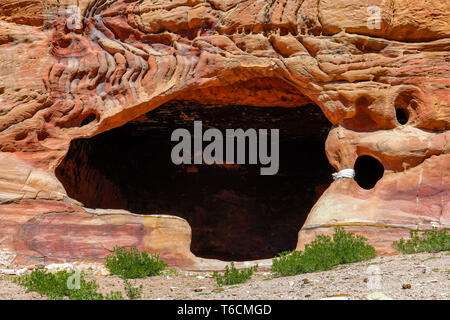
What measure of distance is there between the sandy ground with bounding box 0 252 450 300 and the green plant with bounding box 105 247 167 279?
105 millimetres

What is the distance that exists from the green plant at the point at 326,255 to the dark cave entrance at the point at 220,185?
14.1ft

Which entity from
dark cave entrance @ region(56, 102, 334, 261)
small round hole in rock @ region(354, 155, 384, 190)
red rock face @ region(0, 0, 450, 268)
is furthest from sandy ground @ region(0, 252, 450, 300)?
dark cave entrance @ region(56, 102, 334, 261)

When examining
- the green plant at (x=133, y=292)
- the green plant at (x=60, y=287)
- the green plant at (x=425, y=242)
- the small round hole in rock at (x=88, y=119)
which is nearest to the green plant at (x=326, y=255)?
the green plant at (x=425, y=242)

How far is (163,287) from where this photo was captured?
7020mm

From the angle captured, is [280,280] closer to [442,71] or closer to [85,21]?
[442,71]

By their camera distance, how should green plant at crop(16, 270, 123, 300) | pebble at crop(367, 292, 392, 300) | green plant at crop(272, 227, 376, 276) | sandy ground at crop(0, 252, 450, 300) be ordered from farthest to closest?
green plant at crop(272, 227, 376, 276) < green plant at crop(16, 270, 123, 300) < sandy ground at crop(0, 252, 450, 300) < pebble at crop(367, 292, 392, 300)

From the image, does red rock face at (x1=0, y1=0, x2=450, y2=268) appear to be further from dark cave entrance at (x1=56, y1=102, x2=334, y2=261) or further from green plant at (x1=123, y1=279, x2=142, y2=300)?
dark cave entrance at (x1=56, y1=102, x2=334, y2=261)

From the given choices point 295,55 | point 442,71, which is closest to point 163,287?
point 295,55

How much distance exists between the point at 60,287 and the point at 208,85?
3.88m

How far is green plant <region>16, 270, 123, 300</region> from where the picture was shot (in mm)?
6031

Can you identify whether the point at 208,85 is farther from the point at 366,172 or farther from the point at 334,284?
the point at 366,172

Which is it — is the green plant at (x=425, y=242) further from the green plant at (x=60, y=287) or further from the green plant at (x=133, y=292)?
the green plant at (x=60, y=287)

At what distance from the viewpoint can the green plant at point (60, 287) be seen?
603cm
